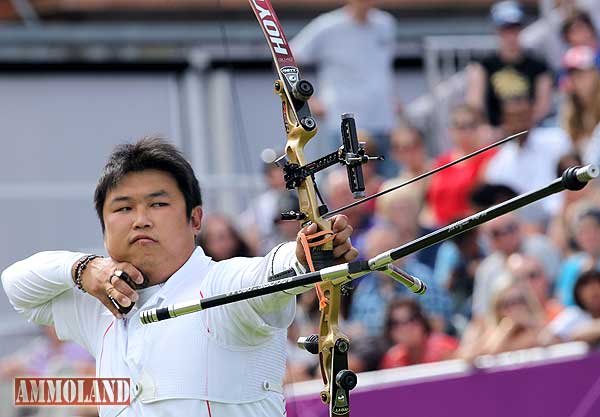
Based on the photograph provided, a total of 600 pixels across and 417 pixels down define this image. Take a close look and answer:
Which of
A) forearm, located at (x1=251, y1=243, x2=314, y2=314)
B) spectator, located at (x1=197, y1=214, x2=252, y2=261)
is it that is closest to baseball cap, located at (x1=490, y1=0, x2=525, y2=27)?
spectator, located at (x1=197, y1=214, x2=252, y2=261)

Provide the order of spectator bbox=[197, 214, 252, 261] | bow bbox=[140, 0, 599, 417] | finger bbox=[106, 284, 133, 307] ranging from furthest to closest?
spectator bbox=[197, 214, 252, 261] < finger bbox=[106, 284, 133, 307] < bow bbox=[140, 0, 599, 417]

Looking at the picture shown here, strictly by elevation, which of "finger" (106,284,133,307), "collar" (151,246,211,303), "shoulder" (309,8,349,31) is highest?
"shoulder" (309,8,349,31)

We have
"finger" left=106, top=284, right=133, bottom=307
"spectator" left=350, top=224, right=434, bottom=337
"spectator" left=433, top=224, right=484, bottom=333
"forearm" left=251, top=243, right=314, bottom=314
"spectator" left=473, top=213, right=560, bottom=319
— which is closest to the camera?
"forearm" left=251, top=243, right=314, bottom=314

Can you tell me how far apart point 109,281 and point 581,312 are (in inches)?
131

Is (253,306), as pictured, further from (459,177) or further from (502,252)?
(459,177)

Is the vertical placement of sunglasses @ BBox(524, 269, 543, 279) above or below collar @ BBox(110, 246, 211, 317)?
above

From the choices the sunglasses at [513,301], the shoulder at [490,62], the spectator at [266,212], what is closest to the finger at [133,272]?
the sunglasses at [513,301]

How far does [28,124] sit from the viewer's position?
11258mm

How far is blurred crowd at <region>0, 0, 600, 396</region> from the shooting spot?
771cm

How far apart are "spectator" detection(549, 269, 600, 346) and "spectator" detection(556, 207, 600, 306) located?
0.15m

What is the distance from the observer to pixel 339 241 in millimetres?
4230

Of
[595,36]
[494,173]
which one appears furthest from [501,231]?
[595,36]

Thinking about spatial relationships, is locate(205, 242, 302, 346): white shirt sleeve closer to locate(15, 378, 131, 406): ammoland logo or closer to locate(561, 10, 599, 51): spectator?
locate(15, 378, 131, 406): ammoland logo

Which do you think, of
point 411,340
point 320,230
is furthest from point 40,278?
point 411,340
